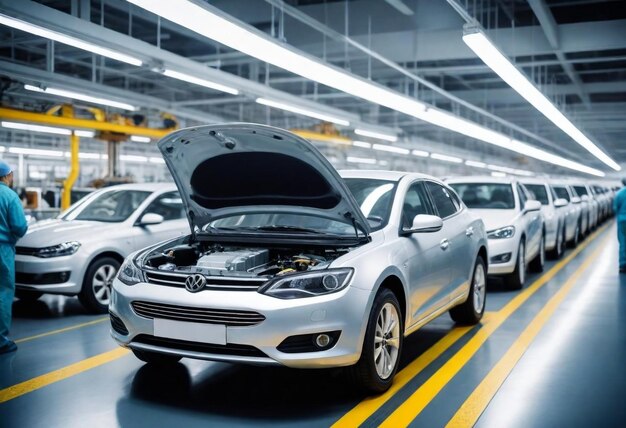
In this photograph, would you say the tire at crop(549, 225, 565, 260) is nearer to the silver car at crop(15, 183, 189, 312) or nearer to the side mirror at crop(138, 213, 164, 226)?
the silver car at crop(15, 183, 189, 312)

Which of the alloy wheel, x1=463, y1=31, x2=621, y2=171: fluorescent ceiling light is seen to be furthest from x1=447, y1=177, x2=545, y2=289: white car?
the alloy wheel

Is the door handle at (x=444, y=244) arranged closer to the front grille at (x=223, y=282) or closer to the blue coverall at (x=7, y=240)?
the front grille at (x=223, y=282)

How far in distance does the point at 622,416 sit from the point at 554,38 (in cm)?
908

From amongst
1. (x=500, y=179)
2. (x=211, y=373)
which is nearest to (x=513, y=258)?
(x=500, y=179)

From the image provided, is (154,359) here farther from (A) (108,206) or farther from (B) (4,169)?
(A) (108,206)

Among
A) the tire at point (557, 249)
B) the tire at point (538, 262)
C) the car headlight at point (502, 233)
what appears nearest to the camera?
the car headlight at point (502, 233)

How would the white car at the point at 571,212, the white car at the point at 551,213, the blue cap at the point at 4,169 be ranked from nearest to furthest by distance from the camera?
the blue cap at the point at 4,169 < the white car at the point at 551,213 < the white car at the point at 571,212

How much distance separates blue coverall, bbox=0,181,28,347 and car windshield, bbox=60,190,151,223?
241cm

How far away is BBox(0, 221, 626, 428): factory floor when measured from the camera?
3669mm

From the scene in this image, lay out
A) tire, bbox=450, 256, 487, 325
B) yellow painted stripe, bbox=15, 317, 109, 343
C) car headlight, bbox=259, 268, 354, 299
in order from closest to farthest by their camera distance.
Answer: car headlight, bbox=259, 268, 354, 299, yellow painted stripe, bbox=15, 317, 109, 343, tire, bbox=450, 256, 487, 325

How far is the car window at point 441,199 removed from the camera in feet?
18.4

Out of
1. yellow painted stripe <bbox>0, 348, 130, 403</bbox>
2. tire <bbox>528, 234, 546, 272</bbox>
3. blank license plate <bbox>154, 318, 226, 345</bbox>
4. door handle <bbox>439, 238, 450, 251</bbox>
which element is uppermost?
door handle <bbox>439, 238, 450, 251</bbox>

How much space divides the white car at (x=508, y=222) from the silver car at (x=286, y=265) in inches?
106

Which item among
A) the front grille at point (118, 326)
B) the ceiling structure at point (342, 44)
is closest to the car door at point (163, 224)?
the ceiling structure at point (342, 44)
